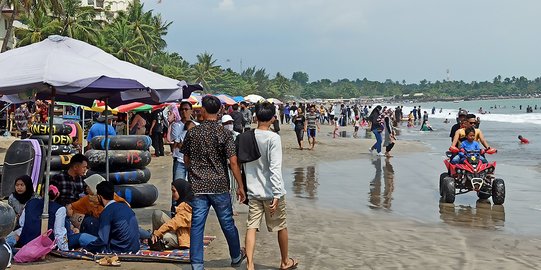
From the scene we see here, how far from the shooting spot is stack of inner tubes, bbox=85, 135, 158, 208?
988 cm

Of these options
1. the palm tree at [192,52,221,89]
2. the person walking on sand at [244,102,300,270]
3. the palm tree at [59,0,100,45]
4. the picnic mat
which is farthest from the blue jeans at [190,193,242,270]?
the palm tree at [192,52,221,89]

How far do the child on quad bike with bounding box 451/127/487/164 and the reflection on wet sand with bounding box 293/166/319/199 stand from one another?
274cm

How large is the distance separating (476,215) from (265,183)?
17.6 ft

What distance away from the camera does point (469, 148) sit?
11.2 m

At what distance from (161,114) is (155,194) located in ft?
44.4

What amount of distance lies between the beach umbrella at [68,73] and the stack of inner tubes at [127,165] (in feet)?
7.71

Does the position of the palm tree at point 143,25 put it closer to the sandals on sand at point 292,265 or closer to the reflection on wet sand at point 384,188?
the reflection on wet sand at point 384,188

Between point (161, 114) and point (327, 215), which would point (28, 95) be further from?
point (161, 114)

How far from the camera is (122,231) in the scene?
6867 mm

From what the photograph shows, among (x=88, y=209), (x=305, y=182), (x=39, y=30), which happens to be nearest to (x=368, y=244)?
(x=88, y=209)

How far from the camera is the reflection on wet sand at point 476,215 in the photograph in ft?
31.5

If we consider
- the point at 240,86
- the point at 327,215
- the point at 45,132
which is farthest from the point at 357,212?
the point at 240,86

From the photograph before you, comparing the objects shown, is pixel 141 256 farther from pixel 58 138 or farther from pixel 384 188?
pixel 384 188

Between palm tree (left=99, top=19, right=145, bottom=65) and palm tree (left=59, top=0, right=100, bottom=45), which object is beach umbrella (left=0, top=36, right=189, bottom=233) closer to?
palm tree (left=59, top=0, right=100, bottom=45)
